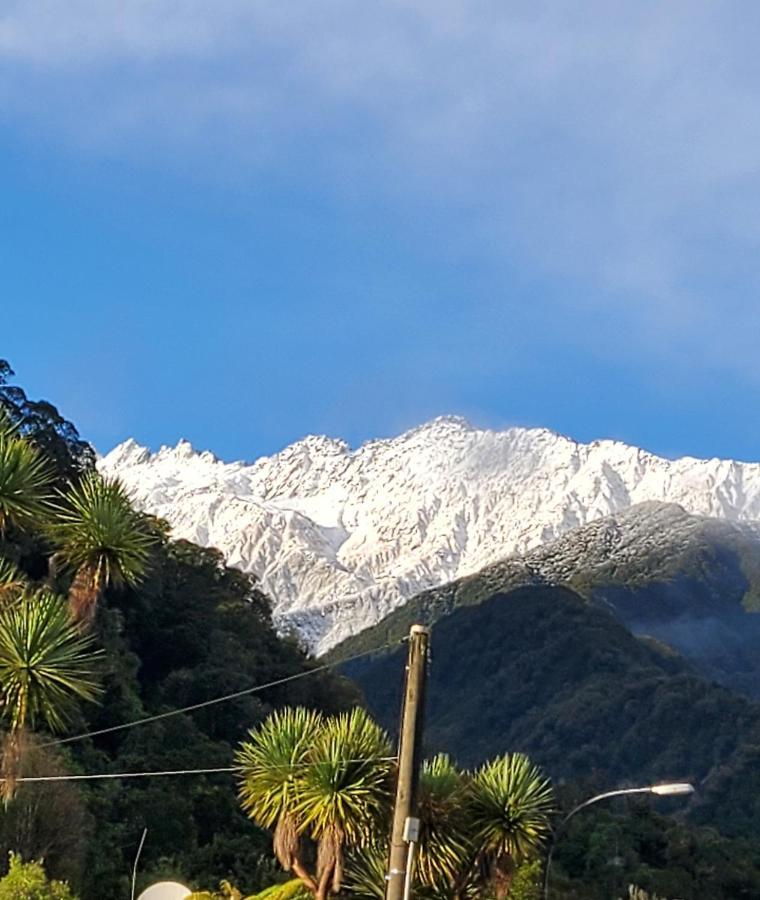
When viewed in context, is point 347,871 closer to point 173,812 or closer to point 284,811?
point 284,811

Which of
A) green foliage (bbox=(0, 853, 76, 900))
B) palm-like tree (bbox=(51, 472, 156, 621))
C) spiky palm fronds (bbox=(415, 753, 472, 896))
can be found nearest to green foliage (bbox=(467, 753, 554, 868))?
spiky palm fronds (bbox=(415, 753, 472, 896))

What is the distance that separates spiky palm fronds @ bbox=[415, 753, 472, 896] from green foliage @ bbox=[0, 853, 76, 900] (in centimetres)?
685

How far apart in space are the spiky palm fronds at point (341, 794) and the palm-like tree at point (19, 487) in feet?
15.5

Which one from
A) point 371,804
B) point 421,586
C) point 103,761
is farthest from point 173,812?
point 421,586

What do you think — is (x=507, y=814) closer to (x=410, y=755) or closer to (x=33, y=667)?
(x=410, y=755)

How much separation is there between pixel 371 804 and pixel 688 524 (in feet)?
471

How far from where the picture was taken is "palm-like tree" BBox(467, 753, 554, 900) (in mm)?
19625

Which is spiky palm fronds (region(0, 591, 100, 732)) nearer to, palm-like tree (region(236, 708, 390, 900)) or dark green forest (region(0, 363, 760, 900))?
dark green forest (region(0, 363, 760, 900))

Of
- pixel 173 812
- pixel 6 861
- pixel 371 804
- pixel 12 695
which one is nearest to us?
pixel 12 695

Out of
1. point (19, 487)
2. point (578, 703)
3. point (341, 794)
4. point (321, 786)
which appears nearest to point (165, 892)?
point (321, 786)

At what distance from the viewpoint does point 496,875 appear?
65.3 feet

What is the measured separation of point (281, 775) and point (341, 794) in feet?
4.09

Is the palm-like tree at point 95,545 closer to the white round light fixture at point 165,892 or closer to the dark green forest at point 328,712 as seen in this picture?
the dark green forest at point 328,712

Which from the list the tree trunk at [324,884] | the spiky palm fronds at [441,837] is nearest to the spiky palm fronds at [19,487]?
the tree trunk at [324,884]
